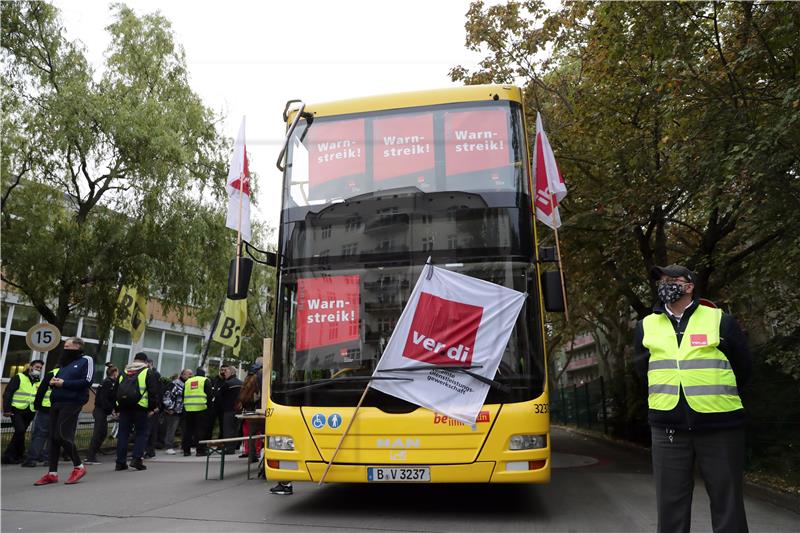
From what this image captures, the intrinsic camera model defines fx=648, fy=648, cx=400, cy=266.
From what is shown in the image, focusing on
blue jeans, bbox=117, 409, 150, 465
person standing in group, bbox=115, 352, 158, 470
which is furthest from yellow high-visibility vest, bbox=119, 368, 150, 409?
blue jeans, bbox=117, 409, 150, 465

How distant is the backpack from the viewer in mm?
10039

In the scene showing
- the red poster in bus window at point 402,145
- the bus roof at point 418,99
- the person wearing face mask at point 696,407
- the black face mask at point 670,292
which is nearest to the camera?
the person wearing face mask at point 696,407

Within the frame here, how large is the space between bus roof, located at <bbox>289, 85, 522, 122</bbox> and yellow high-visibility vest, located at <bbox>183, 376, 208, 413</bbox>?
22.9ft

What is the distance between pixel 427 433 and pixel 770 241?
6.53 meters

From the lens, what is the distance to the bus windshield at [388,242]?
21.0ft

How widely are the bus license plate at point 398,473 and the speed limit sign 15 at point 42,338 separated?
8457 millimetres

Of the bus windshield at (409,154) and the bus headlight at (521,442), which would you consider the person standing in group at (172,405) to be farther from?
the bus headlight at (521,442)

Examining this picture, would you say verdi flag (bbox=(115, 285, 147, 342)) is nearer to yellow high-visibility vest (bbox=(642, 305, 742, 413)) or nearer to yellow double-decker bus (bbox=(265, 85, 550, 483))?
yellow double-decker bus (bbox=(265, 85, 550, 483))

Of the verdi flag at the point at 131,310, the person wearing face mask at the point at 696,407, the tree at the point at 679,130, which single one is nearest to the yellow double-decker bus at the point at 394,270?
the person wearing face mask at the point at 696,407

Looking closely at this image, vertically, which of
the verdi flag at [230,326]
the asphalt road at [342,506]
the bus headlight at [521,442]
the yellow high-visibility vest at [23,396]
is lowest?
the asphalt road at [342,506]

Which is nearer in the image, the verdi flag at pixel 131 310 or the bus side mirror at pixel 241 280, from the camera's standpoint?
the bus side mirror at pixel 241 280

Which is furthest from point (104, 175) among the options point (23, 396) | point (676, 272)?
point (676, 272)

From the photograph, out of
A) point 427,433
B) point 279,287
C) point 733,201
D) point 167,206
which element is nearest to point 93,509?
point 279,287

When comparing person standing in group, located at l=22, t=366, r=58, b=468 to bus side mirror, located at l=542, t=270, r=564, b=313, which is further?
person standing in group, located at l=22, t=366, r=58, b=468
